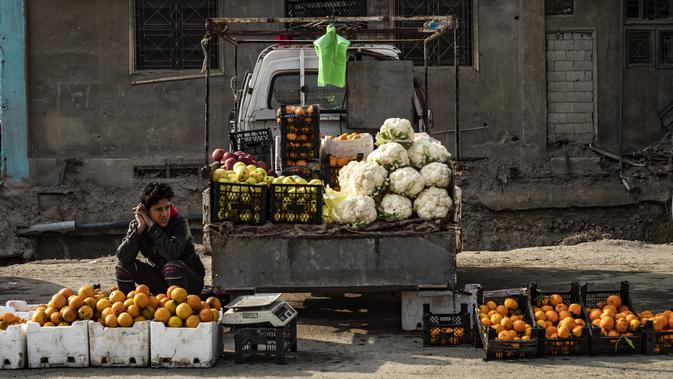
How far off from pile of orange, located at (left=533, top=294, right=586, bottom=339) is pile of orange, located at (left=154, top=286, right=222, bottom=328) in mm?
2331

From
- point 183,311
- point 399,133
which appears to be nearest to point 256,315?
point 183,311

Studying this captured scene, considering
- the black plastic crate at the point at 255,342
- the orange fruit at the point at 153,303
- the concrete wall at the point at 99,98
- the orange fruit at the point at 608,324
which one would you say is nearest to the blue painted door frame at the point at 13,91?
the concrete wall at the point at 99,98

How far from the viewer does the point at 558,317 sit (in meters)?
7.75

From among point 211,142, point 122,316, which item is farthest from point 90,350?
point 211,142

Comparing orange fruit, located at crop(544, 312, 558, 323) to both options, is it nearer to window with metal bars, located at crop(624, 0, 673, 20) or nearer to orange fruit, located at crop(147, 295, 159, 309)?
orange fruit, located at crop(147, 295, 159, 309)

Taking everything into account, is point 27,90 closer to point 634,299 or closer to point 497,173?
point 497,173

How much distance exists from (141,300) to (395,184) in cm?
232

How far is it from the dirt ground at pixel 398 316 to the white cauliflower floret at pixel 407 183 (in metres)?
1.13

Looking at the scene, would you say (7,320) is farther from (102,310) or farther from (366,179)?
(366,179)

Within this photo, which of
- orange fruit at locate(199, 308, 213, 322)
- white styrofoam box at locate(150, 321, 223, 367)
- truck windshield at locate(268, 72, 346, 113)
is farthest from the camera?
truck windshield at locate(268, 72, 346, 113)

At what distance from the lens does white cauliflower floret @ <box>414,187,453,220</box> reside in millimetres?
8375

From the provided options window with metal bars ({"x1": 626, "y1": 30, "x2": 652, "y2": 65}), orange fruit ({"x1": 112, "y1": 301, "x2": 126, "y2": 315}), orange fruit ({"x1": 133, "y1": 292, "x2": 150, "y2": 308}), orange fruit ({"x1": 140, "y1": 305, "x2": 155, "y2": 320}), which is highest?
window with metal bars ({"x1": 626, "y1": 30, "x2": 652, "y2": 65})

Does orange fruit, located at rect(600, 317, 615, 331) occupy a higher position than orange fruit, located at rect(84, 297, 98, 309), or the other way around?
orange fruit, located at rect(84, 297, 98, 309)

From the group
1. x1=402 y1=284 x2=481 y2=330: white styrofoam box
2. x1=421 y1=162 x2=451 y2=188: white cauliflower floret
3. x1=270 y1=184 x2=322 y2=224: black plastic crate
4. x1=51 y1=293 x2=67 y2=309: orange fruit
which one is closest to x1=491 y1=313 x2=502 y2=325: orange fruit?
x1=402 y1=284 x2=481 y2=330: white styrofoam box
